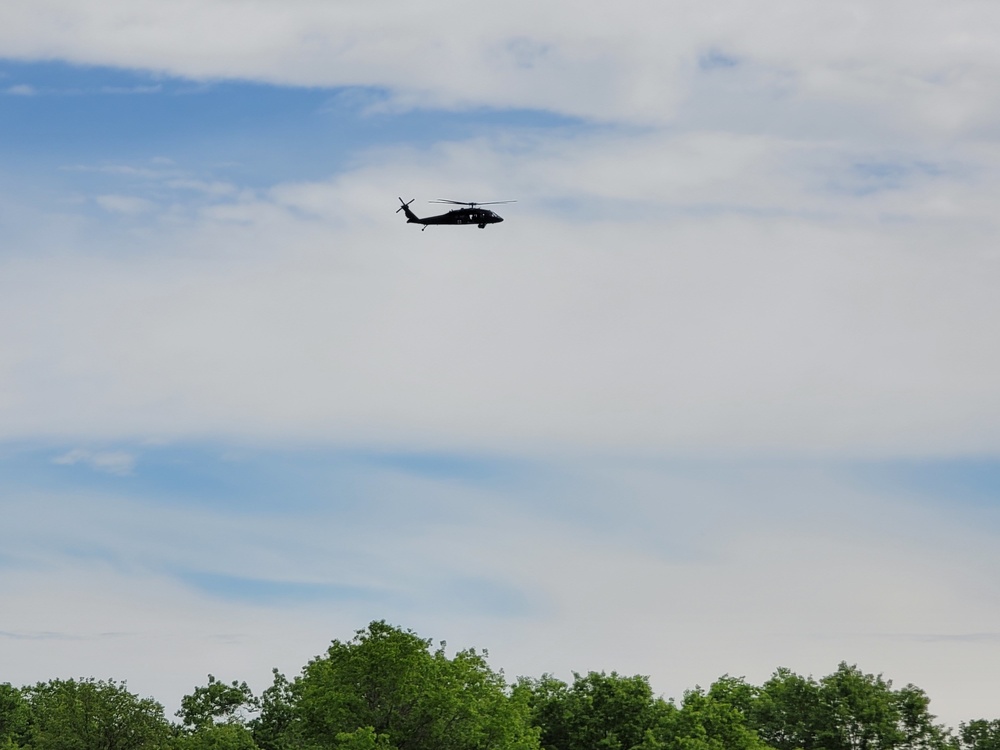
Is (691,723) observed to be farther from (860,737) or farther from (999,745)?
(999,745)

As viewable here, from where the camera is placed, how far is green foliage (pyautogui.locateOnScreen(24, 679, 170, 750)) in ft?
338

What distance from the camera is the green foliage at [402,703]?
85.4 meters

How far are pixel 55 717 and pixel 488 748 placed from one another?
37.7 metres

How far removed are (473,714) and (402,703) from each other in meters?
4.38

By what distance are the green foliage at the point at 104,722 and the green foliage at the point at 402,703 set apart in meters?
18.8

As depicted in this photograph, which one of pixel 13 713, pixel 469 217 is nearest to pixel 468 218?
pixel 469 217

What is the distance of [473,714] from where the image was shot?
8606 cm

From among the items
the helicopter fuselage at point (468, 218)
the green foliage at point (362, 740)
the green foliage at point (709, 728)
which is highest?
the helicopter fuselage at point (468, 218)

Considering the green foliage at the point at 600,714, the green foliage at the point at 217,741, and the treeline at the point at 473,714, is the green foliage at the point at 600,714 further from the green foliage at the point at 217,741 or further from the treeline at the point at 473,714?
the green foliage at the point at 217,741

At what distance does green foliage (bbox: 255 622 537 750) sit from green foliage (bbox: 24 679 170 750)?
18807 millimetres

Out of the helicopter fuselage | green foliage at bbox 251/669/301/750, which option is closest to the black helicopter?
the helicopter fuselage

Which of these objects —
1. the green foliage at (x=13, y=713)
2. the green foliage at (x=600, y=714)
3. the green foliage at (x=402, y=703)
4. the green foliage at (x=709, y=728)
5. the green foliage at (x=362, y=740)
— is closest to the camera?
the green foliage at (x=362, y=740)

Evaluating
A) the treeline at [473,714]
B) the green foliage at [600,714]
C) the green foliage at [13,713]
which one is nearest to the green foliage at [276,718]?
the treeline at [473,714]

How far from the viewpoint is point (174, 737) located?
108 m
